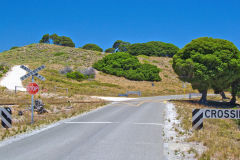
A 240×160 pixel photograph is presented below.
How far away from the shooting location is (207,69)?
26.1m

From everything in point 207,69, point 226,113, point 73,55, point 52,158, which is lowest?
point 52,158

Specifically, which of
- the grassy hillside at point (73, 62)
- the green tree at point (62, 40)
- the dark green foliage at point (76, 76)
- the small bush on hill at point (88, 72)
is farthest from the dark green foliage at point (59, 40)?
the dark green foliage at point (76, 76)

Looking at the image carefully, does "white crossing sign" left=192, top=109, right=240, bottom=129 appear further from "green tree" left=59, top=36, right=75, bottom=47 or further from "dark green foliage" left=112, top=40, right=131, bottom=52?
"green tree" left=59, top=36, right=75, bottom=47

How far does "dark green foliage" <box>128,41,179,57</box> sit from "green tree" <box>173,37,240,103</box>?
64413 millimetres

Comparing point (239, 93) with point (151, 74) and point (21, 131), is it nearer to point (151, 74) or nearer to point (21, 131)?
point (21, 131)

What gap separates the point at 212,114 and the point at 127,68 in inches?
2218

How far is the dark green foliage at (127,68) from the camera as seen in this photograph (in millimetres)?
61969

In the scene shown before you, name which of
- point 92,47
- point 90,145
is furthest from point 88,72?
point 92,47

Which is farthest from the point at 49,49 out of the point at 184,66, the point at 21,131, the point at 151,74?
the point at 21,131

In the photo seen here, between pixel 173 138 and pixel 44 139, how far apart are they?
201 inches

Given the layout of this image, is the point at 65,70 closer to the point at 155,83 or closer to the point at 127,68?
the point at 127,68

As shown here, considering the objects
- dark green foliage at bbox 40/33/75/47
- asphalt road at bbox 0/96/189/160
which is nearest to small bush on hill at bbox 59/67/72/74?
asphalt road at bbox 0/96/189/160

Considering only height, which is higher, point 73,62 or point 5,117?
point 73,62

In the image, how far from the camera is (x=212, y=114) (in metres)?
9.94
